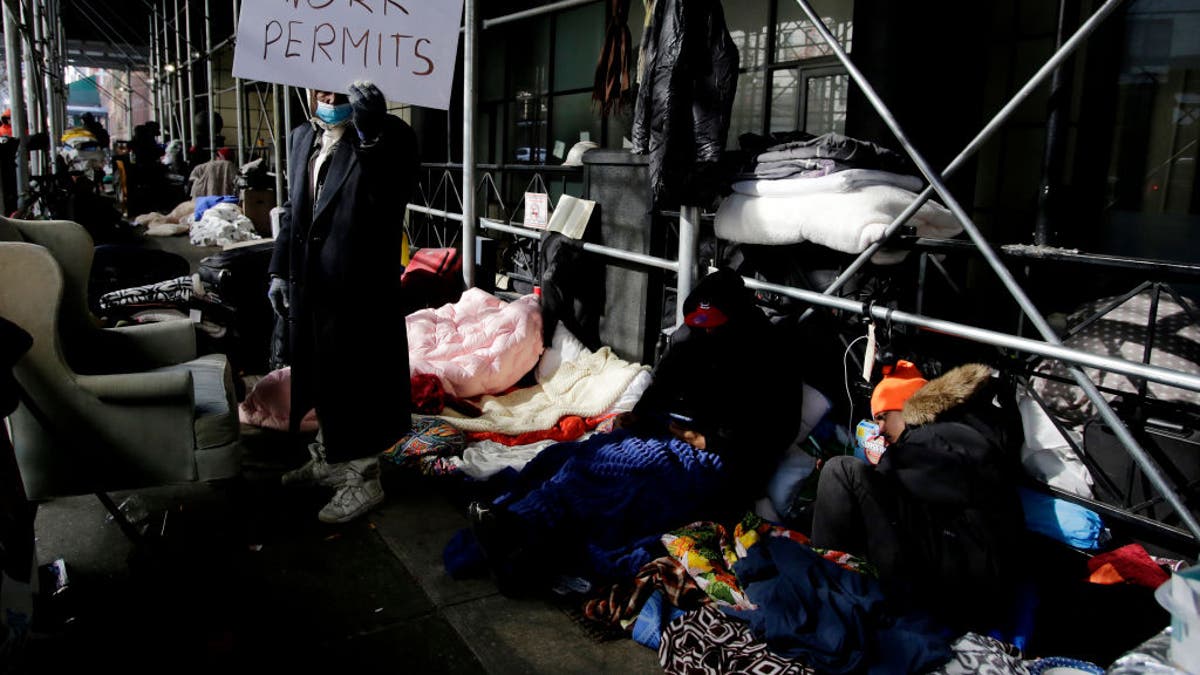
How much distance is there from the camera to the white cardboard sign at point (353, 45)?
12.6 ft

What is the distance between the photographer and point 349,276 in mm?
3508

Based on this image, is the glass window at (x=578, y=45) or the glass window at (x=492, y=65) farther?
the glass window at (x=492, y=65)

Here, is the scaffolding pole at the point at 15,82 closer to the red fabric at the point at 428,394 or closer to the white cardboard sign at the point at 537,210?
the white cardboard sign at the point at 537,210

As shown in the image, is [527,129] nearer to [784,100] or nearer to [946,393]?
[784,100]

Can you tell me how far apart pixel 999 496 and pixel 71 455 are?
3612mm

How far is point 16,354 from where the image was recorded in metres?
1.99

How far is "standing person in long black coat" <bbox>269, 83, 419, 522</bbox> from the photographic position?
3.48m

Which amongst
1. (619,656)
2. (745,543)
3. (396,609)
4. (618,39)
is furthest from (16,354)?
(618,39)

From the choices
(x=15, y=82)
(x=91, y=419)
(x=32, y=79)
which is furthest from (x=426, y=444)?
(x=32, y=79)

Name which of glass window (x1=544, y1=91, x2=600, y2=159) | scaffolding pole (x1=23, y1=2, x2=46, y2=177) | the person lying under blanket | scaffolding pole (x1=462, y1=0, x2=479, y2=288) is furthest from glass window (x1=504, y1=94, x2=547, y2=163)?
the person lying under blanket

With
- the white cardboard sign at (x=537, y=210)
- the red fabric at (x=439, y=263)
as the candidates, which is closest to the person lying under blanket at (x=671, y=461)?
the white cardboard sign at (x=537, y=210)

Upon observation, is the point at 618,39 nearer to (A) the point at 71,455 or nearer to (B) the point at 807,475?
(B) the point at 807,475

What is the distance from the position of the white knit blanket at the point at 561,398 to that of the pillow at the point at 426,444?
0.23 m

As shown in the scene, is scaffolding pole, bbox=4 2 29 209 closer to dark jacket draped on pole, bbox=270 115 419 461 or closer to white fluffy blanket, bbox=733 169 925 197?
dark jacket draped on pole, bbox=270 115 419 461
